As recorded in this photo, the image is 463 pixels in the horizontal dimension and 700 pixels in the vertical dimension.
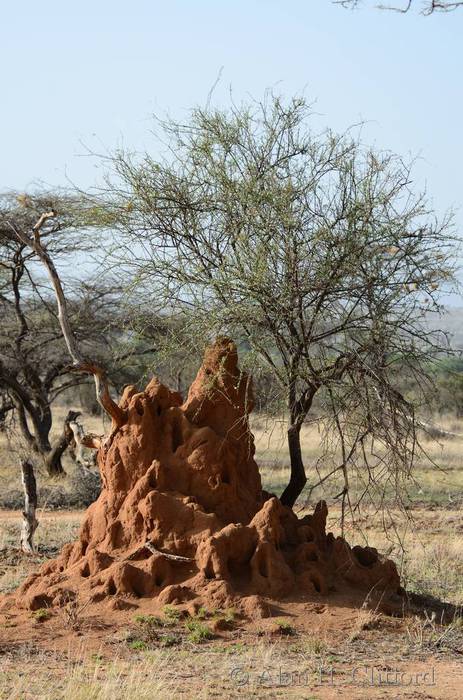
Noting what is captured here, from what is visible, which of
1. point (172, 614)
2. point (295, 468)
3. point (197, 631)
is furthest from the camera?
point (295, 468)

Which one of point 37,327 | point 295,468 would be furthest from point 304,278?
point 37,327

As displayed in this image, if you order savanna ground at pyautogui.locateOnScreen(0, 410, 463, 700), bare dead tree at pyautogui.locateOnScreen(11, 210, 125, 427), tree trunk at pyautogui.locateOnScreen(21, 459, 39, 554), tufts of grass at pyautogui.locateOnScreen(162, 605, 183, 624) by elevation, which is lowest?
savanna ground at pyautogui.locateOnScreen(0, 410, 463, 700)

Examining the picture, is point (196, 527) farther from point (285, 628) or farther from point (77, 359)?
point (77, 359)

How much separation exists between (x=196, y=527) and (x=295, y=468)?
1732mm

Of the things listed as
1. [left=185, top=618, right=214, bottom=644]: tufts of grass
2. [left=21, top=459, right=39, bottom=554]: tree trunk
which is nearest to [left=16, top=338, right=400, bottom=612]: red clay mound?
[left=185, top=618, right=214, bottom=644]: tufts of grass

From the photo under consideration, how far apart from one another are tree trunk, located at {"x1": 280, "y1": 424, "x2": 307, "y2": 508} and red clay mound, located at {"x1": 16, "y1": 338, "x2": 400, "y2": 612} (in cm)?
55

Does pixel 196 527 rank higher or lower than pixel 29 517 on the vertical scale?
higher

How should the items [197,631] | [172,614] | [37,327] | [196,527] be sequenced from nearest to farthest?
[197,631]
[172,614]
[196,527]
[37,327]

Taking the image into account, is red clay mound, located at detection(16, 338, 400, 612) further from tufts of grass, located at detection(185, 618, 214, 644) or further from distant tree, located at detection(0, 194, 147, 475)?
distant tree, located at detection(0, 194, 147, 475)

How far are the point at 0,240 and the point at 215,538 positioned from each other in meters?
13.0

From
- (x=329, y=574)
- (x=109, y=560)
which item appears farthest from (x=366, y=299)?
(x=109, y=560)

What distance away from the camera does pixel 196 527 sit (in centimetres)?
863

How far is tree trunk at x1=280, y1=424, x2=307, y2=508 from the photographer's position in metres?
9.88

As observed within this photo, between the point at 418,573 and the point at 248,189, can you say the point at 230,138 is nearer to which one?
the point at 248,189
